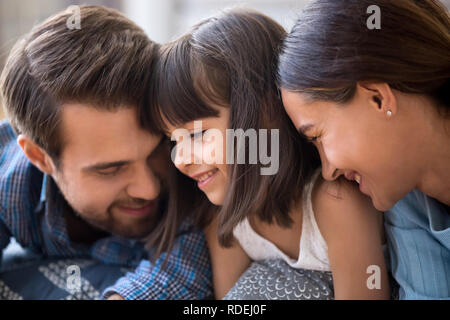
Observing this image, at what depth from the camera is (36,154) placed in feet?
3.66

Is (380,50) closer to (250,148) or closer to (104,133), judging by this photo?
(250,148)

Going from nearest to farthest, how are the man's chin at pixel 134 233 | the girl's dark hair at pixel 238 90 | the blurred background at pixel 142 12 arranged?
the girl's dark hair at pixel 238 90, the man's chin at pixel 134 233, the blurred background at pixel 142 12

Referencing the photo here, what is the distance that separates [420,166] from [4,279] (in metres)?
0.95

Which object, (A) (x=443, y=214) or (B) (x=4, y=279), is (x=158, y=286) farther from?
(A) (x=443, y=214)

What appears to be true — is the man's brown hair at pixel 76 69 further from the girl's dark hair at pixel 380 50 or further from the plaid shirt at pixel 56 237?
the girl's dark hair at pixel 380 50

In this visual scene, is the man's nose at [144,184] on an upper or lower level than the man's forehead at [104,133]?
lower

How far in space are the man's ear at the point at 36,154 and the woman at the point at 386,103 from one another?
0.58 metres

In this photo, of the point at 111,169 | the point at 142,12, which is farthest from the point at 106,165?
the point at 142,12

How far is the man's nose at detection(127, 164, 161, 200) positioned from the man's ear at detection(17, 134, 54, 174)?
0.65 feet

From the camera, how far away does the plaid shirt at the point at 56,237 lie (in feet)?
3.53

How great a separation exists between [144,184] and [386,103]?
0.54 metres

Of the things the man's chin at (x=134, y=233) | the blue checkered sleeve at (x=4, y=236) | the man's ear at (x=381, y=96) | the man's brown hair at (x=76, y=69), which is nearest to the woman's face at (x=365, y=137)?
the man's ear at (x=381, y=96)

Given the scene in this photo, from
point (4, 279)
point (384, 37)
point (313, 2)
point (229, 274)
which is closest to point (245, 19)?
point (313, 2)

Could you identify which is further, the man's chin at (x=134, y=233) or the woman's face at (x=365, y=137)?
the man's chin at (x=134, y=233)
